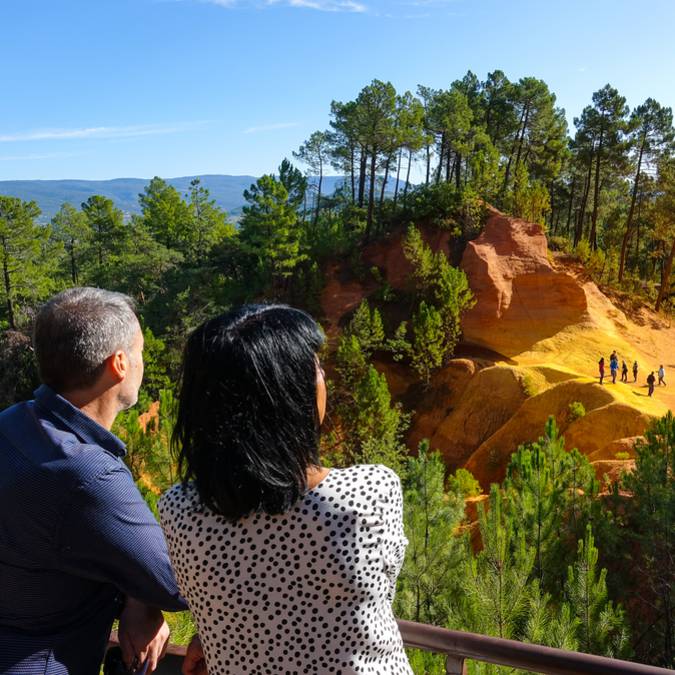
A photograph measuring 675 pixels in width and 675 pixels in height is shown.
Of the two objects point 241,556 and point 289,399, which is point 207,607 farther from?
point 289,399

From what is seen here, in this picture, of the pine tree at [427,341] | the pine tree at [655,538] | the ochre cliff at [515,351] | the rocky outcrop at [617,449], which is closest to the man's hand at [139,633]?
the pine tree at [655,538]

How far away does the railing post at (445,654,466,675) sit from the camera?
1809 millimetres

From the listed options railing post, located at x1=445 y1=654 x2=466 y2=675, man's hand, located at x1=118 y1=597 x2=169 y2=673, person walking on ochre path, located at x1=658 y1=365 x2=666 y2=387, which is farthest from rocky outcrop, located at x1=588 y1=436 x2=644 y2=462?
man's hand, located at x1=118 y1=597 x2=169 y2=673

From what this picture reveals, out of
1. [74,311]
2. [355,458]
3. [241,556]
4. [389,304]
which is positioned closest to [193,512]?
[241,556]

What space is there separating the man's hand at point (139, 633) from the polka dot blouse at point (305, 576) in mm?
420

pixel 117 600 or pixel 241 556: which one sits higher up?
pixel 241 556

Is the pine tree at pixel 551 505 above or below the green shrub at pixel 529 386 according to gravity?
above

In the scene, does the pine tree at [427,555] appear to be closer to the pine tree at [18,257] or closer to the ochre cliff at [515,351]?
the ochre cliff at [515,351]

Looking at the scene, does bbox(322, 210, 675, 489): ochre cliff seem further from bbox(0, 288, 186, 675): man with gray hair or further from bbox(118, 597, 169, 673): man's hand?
bbox(0, 288, 186, 675): man with gray hair

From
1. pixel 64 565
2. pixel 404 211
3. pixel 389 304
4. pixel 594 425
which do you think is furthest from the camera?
pixel 404 211

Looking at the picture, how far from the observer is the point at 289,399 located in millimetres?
1349

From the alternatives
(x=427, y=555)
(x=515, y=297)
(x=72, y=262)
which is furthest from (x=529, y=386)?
(x=72, y=262)

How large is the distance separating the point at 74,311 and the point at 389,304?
90.1 ft

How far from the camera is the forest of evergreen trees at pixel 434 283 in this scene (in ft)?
26.5
